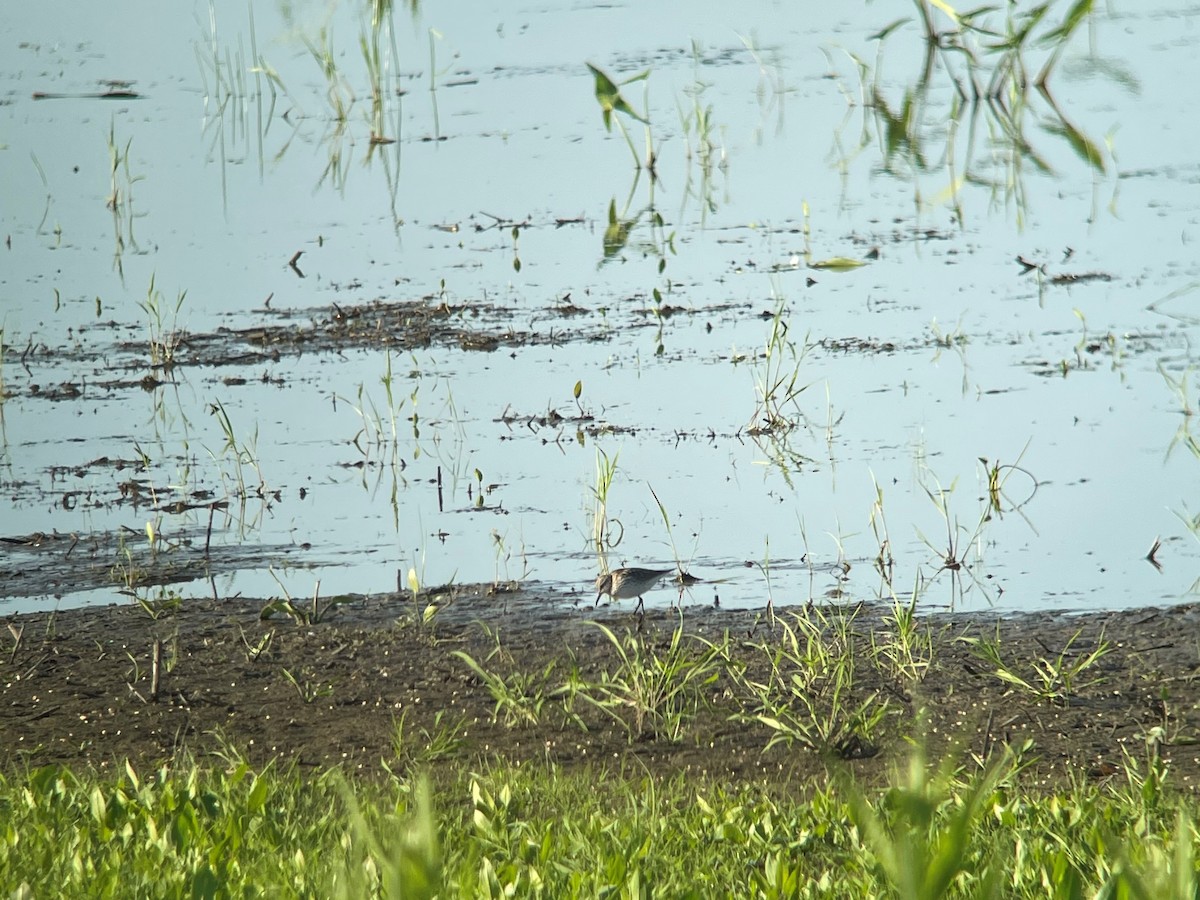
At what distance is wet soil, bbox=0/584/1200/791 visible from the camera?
467 centimetres

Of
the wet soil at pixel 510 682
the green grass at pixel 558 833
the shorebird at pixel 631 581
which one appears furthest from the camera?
the shorebird at pixel 631 581

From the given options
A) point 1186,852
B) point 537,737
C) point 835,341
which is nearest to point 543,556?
point 537,737

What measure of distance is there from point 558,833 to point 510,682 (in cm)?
159

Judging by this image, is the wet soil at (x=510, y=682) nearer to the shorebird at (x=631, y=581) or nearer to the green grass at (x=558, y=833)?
the shorebird at (x=631, y=581)

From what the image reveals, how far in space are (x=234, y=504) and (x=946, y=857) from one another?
6245mm

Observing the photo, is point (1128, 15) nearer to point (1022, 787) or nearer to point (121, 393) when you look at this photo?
Result: point (121, 393)

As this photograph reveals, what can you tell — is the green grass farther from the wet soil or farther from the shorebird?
the shorebird

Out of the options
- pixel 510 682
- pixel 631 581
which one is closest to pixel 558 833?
pixel 510 682

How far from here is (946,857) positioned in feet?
3.91

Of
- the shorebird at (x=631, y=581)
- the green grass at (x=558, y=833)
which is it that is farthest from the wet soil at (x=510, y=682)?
the green grass at (x=558, y=833)

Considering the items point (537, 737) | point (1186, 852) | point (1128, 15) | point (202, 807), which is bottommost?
point (537, 737)

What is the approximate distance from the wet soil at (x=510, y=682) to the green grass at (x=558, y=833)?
0.27 metres

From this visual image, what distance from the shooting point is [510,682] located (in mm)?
5172

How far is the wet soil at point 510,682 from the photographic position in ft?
15.3
